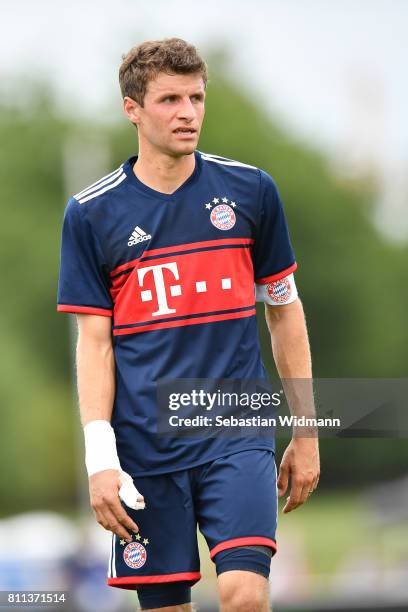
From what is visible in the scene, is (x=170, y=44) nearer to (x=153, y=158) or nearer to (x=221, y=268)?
(x=153, y=158)

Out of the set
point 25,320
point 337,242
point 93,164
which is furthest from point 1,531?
point 337,242

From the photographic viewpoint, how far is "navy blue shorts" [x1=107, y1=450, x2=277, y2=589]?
6.00 m

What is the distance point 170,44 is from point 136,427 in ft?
5.34

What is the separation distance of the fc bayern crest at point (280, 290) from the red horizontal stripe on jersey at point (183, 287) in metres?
0.24

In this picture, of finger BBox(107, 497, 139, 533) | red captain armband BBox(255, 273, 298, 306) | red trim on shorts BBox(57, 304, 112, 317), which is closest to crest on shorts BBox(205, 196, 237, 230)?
red captain armband BBox(255, 273, 298, 306)

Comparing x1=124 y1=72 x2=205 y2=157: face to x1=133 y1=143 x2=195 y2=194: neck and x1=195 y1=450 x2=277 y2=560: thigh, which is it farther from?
x1=195 y1=450 x2=277 y2=560: thigh

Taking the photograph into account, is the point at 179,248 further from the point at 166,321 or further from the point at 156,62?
the point at 156,62

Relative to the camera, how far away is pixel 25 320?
5616 centimetres

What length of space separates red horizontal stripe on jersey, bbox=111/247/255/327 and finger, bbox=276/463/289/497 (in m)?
0.74

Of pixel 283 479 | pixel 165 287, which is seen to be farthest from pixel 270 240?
pixel 283 479

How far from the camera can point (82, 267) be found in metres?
6.26

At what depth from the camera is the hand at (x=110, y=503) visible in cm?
600

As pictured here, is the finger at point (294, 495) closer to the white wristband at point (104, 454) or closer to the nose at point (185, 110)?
the white wristband at point (104, 454)

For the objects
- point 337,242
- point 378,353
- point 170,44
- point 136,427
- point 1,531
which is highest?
point 337,242
